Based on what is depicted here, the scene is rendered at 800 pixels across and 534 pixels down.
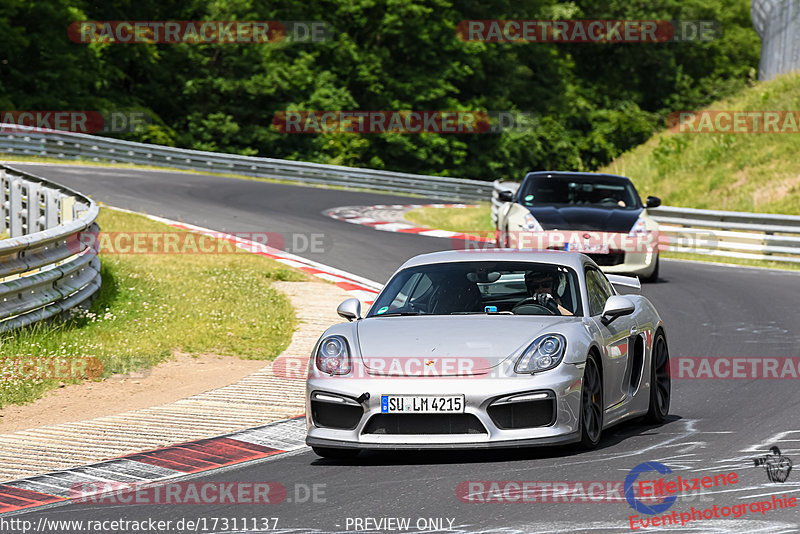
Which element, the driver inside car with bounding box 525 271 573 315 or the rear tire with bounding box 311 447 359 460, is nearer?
the rear tire with bounding box 311 447 359 460

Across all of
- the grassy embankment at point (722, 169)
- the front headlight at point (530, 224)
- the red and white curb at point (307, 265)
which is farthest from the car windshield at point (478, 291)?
the grassy embankment at point (722, 169)

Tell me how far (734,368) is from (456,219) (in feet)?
64.1

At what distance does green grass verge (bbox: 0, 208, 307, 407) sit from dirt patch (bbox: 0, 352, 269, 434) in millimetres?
163

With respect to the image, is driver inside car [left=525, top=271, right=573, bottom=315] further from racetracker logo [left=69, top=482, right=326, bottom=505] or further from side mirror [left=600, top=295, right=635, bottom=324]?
racetracker logo [left=69, top=482, right=326, bottom=505]

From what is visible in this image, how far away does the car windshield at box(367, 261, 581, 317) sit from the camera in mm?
8141

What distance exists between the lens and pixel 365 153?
179ft

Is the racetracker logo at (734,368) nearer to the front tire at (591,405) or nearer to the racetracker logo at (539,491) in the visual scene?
the front tire at (591,405)

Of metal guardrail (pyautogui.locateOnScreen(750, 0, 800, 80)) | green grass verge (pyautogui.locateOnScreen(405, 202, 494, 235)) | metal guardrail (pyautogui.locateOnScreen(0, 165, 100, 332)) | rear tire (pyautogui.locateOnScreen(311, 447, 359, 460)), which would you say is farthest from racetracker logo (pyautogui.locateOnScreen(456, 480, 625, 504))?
metal guardrail (pyautogui.locateOnScreen(750, 0, 800, 80))

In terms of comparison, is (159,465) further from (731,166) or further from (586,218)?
(731,166)

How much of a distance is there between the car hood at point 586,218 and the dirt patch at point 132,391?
Answer: 6.55 metres

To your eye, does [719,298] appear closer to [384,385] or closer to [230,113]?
[384,385]

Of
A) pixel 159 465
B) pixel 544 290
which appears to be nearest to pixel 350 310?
pixel 544 290

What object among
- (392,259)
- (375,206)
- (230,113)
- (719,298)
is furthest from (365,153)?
(719,298)

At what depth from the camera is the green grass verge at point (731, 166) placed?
29.8m
